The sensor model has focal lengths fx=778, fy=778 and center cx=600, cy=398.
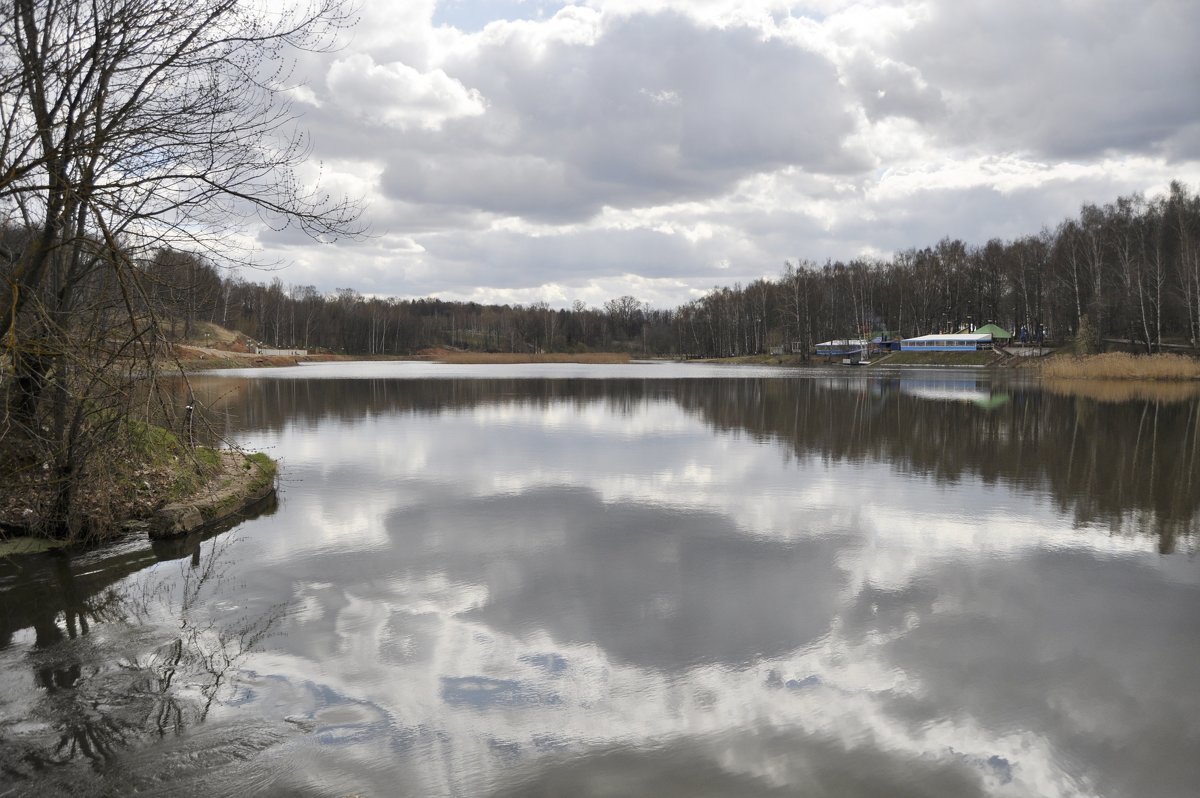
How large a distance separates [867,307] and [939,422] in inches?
2897

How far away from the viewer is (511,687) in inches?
222

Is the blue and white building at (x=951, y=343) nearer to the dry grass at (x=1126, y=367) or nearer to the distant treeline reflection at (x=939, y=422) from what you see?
A: the dry grass at (x=1126, y=367)

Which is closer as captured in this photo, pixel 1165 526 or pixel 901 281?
pixel 1165 526

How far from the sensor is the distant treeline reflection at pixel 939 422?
13.0 metres

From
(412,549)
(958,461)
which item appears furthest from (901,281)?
→ (412,549)

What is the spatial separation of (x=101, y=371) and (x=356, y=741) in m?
4.20

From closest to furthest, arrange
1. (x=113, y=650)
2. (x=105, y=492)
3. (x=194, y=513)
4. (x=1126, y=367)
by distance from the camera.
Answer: (x=113, y=650)
(x=105, y=492)
(x=194, y=513)
(x=1126, y=367)

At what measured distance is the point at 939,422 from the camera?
22969 mm

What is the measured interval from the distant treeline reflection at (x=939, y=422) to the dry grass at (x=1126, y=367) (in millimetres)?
7906

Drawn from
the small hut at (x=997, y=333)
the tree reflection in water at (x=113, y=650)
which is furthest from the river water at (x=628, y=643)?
the small hut at (x=997, y=333)

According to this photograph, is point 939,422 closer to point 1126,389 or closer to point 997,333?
point 1126,389

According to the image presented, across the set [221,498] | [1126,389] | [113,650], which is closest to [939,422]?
[221,498]

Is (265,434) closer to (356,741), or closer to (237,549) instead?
(237,549)

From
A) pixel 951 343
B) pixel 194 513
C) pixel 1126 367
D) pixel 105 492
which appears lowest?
pixel 194 513
